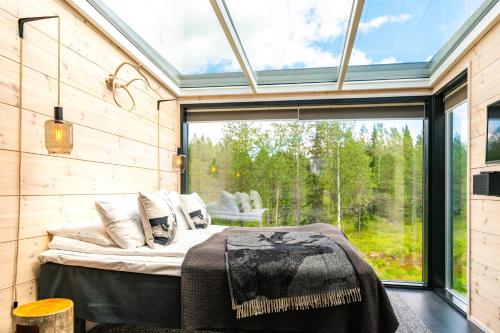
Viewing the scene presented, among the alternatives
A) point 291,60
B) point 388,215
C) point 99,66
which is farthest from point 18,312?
point 388,215

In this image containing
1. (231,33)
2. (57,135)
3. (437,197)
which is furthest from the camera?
(437,197)

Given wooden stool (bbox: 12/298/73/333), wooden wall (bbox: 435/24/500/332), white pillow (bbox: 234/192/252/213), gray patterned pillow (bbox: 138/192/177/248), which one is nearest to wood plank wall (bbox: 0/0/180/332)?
wooden stool (bbox: 12/298/73/333)

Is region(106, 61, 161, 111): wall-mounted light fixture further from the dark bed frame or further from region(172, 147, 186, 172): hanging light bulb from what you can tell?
the dark bed frame

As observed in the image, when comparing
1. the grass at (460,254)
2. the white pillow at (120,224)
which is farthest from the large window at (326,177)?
the white pillow at (120,224)

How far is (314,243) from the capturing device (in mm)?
2395

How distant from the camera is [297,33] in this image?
2979 millimetres

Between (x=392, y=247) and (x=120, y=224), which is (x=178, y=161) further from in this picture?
(x=392, y=247)

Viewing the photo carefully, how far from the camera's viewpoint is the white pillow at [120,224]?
235cm

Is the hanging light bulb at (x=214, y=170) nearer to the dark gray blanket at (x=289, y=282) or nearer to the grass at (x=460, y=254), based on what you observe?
the dark gray blanket at (x=289, y=282)

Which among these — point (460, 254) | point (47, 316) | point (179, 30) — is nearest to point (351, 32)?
Answer: point (179, 30)

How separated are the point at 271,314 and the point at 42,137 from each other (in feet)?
5.97

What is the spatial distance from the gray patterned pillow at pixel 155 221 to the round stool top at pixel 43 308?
655 millimetres

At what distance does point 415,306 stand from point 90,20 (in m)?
3.87

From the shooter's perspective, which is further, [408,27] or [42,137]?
[408,27]
